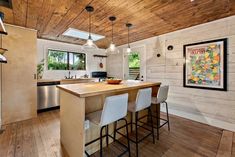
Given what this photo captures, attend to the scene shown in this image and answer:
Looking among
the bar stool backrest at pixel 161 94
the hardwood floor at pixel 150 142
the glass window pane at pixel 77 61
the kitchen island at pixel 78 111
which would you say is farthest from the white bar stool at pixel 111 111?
the glass window pane at pixel 77 61

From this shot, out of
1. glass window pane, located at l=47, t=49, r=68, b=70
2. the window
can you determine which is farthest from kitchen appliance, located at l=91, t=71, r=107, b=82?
glass window pane, located at l=47, t=49, r=68, b=70

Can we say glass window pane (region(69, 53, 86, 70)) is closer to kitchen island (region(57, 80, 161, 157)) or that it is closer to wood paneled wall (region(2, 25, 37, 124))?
wood paneled wall (region(2, 25, 37, 124))

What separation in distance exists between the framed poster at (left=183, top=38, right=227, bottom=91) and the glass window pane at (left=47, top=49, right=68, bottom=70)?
4.17 metres

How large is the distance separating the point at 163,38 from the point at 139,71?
1372mm

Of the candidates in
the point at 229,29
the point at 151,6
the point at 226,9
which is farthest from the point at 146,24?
the point at 229,29

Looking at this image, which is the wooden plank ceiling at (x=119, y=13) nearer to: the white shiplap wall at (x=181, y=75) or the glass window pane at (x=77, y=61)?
the white shiplap wall at (x=181, y=75)

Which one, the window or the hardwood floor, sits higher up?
the window

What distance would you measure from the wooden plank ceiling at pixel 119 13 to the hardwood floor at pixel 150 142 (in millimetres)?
2398

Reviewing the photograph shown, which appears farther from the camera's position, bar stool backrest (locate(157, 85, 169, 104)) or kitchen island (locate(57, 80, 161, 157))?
bar stool backrest (locate(157, 85, 169, 104))

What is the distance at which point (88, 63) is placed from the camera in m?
5.42

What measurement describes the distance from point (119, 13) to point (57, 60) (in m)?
3.23

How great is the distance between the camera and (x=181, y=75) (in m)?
3.41

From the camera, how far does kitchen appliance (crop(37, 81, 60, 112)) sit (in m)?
3.63

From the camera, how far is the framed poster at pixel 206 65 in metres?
2.69
